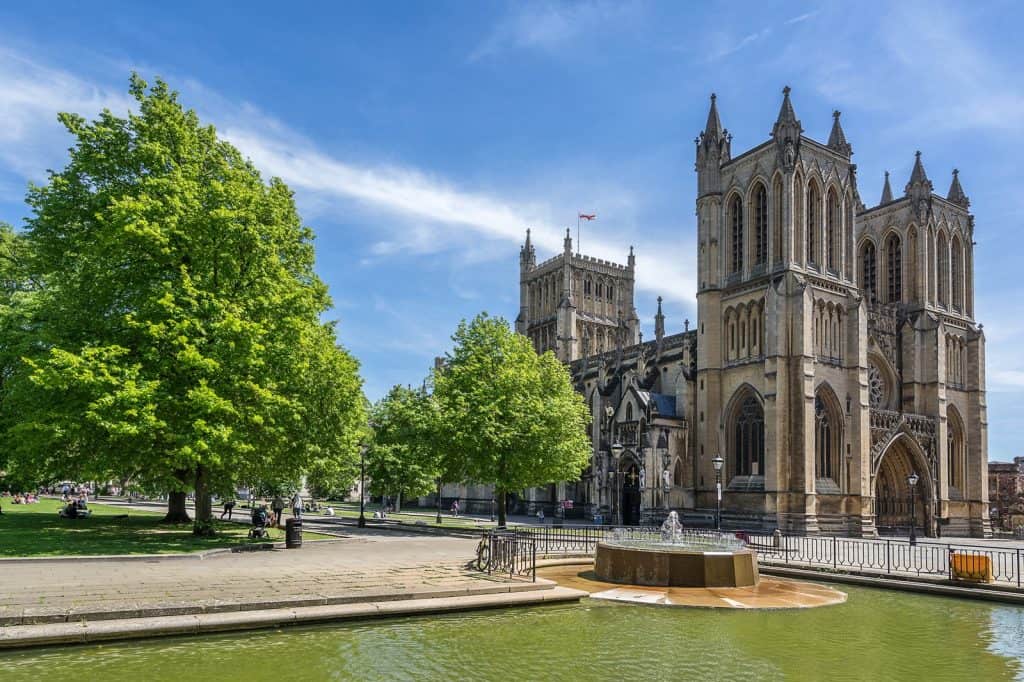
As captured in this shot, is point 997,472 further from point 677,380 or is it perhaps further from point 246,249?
point 246,249

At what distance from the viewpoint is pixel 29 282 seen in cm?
4325

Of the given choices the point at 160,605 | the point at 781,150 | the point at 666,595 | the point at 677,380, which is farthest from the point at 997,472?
the point at 160,605

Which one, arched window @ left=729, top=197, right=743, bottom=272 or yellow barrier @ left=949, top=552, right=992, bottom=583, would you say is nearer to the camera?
yellow barrier @ left=949, top=552, right=992, bottom=583

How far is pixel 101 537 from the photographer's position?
93.3 feet

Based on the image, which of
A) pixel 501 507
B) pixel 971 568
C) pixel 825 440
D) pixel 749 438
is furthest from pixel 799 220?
pixel 971 568

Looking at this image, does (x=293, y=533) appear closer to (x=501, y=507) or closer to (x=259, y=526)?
(x=259, y=526)

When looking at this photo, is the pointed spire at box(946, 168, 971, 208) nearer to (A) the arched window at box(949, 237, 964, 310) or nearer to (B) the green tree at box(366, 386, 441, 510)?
(A) the arched window at box(949, 237, 964, 310)

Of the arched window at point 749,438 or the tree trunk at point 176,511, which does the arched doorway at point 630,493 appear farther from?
the tree trunk at point 176,511

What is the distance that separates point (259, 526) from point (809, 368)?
110 ft

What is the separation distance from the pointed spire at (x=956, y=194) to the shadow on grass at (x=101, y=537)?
57.9 metres

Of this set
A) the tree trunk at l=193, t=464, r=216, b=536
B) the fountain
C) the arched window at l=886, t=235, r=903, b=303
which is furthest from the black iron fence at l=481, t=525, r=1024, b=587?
the arched window at l=886, t=235, r=903, b=303

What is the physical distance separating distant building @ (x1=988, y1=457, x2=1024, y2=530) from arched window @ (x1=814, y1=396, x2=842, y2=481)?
2551cm

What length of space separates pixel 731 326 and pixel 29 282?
41892 mm

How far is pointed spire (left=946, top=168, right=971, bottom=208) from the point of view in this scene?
6700 cm
